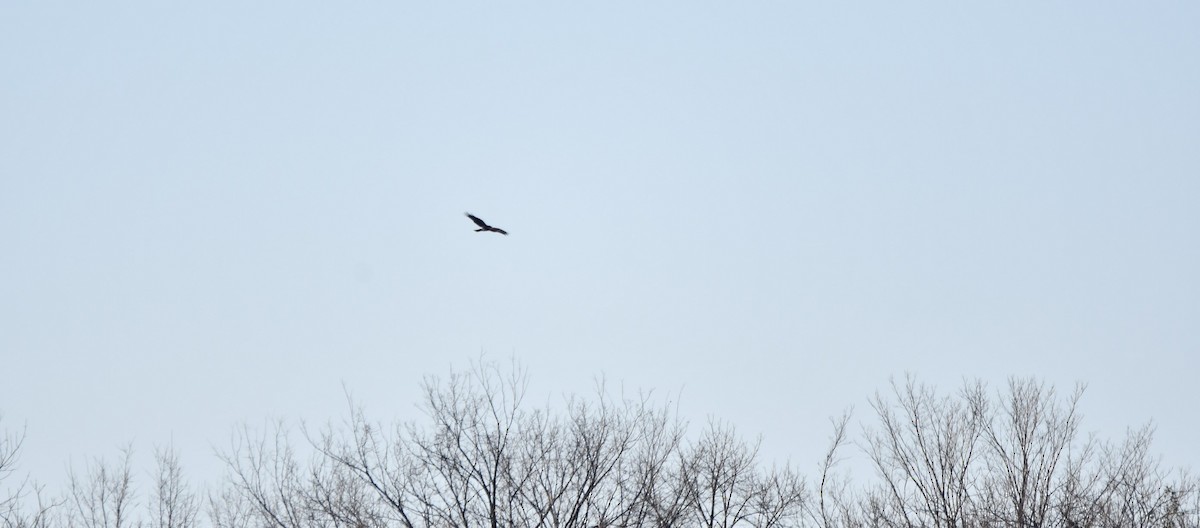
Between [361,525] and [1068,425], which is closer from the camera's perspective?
[361,525]

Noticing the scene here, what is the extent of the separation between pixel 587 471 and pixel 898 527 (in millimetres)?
7674

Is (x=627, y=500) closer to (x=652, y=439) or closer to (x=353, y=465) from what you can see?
(x=652, y=439)

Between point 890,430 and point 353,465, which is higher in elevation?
point 890,430

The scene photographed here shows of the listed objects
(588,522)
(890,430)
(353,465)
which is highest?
(890,430)

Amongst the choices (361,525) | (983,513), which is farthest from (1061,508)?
(361,525)

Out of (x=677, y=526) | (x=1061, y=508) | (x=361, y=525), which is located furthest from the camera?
(x=1061, y=508)

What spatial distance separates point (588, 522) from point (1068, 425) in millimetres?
10983

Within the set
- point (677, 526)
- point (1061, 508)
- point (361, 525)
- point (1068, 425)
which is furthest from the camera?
point (1068, 425)

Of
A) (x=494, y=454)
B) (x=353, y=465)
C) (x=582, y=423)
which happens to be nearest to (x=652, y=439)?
(x=582, y=423)

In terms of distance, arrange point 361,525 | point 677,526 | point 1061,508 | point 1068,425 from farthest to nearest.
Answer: point 1068,425, point 1061,508, point 677,526, point 361,525

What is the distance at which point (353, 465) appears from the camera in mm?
19922

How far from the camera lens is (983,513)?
79.6 feet

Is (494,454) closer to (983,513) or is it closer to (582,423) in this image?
(582,423)

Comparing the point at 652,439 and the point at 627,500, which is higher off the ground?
the point at 652,439
